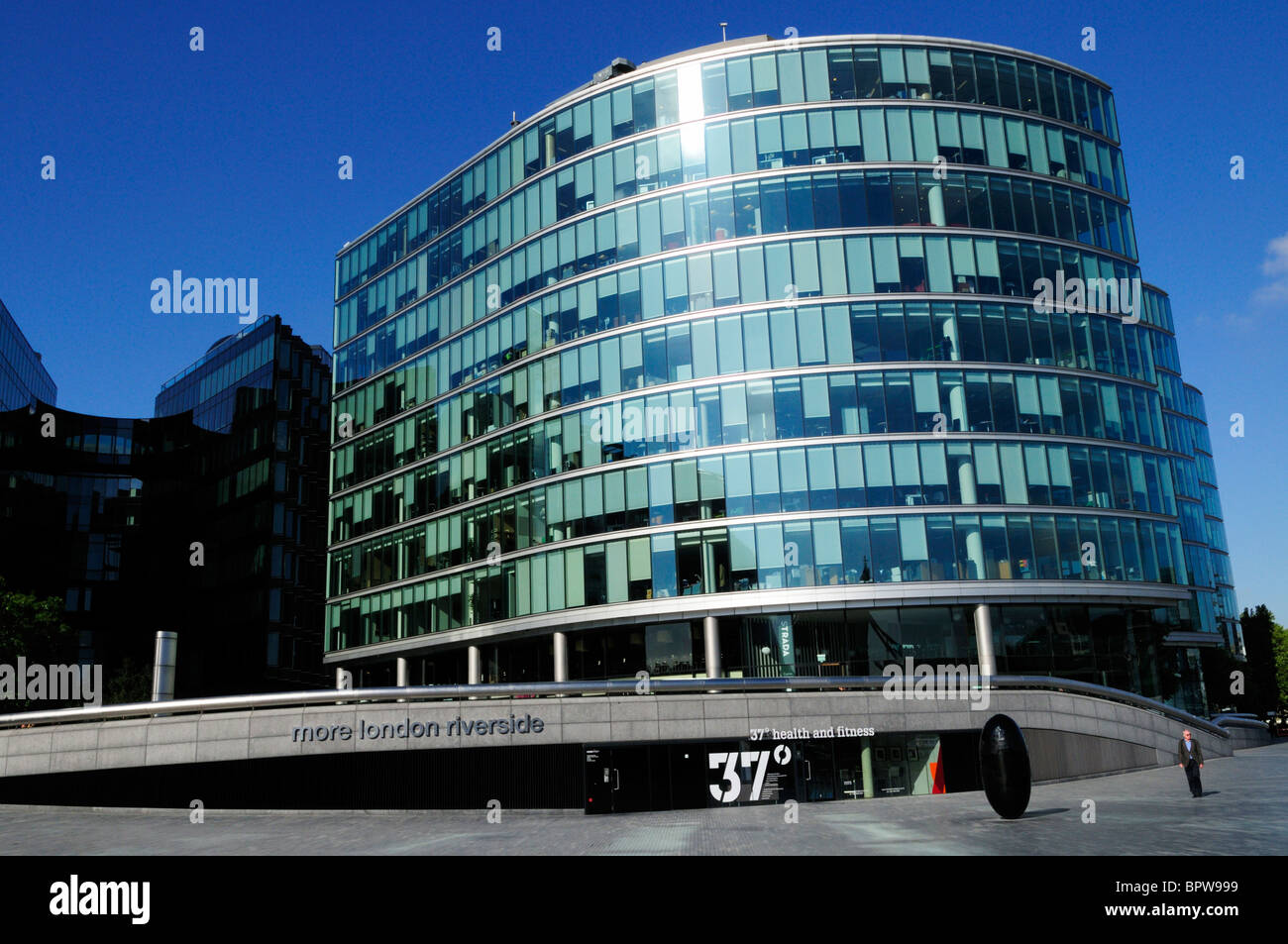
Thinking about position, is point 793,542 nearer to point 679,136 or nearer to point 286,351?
point 679,136

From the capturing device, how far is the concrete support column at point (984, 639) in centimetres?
4406

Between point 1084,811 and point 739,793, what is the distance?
482 inches

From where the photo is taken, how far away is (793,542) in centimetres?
4469

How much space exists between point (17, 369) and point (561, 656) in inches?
2519

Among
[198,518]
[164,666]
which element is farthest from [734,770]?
[198,518]

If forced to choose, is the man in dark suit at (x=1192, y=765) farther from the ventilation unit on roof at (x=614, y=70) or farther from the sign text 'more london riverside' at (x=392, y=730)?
the ventilation unit on roof at (x=614, y=70)

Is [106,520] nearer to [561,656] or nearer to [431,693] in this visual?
[561,656]

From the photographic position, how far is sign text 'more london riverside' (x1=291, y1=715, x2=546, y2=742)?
30828 mm

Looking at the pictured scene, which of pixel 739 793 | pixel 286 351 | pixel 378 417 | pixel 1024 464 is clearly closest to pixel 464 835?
pixel 739 793

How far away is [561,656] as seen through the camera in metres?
49.9

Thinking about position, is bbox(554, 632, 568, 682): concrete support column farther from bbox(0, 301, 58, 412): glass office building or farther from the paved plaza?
bbox(0, 301, 58, 412): glass office building

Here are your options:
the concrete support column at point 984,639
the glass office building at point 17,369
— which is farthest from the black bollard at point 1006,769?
the glass office building at point 17,369

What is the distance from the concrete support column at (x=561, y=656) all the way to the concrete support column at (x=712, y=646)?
8.18 meters

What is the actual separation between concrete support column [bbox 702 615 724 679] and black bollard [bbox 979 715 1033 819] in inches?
873
